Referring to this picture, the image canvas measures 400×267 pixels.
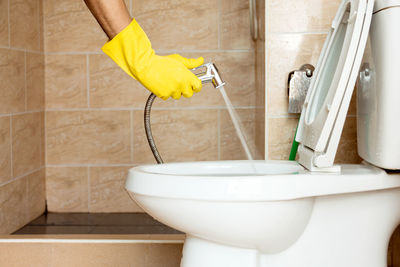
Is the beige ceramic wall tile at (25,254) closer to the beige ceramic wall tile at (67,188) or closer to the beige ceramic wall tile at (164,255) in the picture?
the beige ceramic wall tile at (164,255)

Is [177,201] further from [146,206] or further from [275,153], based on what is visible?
[275,153]

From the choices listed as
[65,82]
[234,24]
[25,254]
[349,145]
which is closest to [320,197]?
[349,145]

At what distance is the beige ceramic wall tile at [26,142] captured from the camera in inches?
91.9

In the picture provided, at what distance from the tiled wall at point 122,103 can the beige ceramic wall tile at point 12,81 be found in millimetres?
292

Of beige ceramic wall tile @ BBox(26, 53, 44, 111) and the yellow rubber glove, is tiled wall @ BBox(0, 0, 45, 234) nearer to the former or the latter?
beige ceramic wall tile @ BBox(26, 53, 44, 111)

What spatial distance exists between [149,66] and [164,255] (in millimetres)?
693

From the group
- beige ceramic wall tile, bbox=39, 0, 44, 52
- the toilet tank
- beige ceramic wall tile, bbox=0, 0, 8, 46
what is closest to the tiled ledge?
the toilet tank

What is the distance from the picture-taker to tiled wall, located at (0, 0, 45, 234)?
222 centimetres

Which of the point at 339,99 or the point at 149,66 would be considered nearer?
the point at 339,99

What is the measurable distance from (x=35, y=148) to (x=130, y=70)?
1.44m

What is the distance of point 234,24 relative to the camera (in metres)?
2.64

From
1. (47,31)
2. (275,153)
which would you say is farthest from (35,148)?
(275,153)

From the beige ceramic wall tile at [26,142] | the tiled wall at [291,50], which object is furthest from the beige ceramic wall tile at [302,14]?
the beige ceramic wall tile at [26,142]

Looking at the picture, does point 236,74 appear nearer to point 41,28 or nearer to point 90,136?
point 90,136
